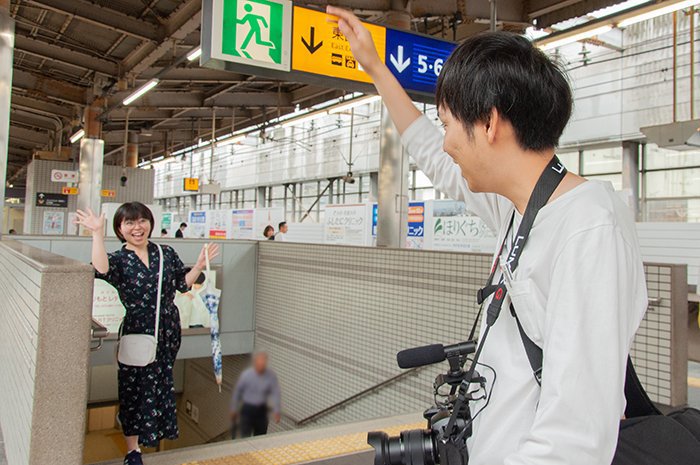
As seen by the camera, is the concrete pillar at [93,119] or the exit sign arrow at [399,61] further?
the concrete pillar at [93,119]

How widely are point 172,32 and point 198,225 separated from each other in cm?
1060

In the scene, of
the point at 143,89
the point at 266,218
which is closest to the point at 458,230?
the point at 143,89

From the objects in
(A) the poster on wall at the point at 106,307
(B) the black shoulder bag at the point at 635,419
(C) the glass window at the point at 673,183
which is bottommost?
(A) the poster on wall at the point at 106,307

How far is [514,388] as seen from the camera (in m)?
0.87

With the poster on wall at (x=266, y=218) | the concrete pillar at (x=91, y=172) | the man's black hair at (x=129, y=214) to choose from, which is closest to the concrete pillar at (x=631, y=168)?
the poster on wall at (x=266, y=218)

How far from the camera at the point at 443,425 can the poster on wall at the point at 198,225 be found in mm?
17165

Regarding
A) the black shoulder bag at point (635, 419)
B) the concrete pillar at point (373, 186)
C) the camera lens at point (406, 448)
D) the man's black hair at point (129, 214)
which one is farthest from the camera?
the concrete pillar at point (373, 186)

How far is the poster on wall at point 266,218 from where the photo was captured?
565 inches

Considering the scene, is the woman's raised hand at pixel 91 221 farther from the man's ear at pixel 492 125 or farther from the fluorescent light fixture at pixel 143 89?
the fluorescent light fixture at pixel 143 89

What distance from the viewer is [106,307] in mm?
6008

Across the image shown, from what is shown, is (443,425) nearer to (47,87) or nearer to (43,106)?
(47,87)

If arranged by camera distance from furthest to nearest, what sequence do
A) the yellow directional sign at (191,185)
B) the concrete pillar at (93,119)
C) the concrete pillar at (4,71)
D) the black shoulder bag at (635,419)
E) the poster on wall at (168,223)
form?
the poster on wall at (168,223) < the yellow directional sign at (191,185) < the concrete pillar at (93,119) < the concrete pillar at (4,71) < the black shoulder bag at (635,419)

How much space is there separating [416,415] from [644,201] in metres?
10.3

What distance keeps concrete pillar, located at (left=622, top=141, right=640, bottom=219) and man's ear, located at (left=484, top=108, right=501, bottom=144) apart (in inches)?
475
